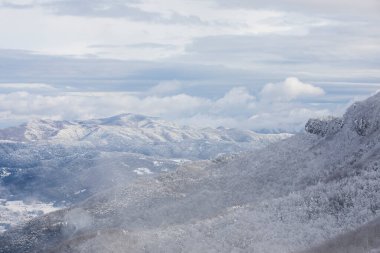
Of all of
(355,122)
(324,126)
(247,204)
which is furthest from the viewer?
(324,126)

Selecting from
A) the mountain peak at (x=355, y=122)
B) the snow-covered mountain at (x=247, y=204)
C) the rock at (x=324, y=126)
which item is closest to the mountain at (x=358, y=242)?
the snow-covered mountain at (x=247, y=204)

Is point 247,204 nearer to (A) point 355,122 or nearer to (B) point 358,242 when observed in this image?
(A) point 355,122

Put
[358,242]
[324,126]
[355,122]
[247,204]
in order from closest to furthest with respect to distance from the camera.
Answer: [358,242] < [247,204] < [355,122] < [324,126]

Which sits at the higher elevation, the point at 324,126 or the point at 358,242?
the point at 358,242

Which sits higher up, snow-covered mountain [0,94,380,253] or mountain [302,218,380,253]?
mountain [302,218,380,253]

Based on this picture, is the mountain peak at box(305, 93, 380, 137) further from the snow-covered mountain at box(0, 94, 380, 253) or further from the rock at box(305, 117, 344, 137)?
the snow-covered mountain at box(0, 94, 380, 253)

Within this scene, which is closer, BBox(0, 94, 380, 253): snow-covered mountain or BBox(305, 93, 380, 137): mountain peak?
BBox(0, 94, 380, 253): snow-covered mountain

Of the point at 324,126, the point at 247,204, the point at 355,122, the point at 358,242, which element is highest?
the point at 358,242

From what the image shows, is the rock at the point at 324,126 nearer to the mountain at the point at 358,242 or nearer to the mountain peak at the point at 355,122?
the mountain peak at the point at 355,122

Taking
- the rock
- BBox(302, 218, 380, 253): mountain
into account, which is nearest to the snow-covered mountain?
the rock

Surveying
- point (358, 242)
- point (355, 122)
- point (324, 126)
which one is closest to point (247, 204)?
point (355, 122)
